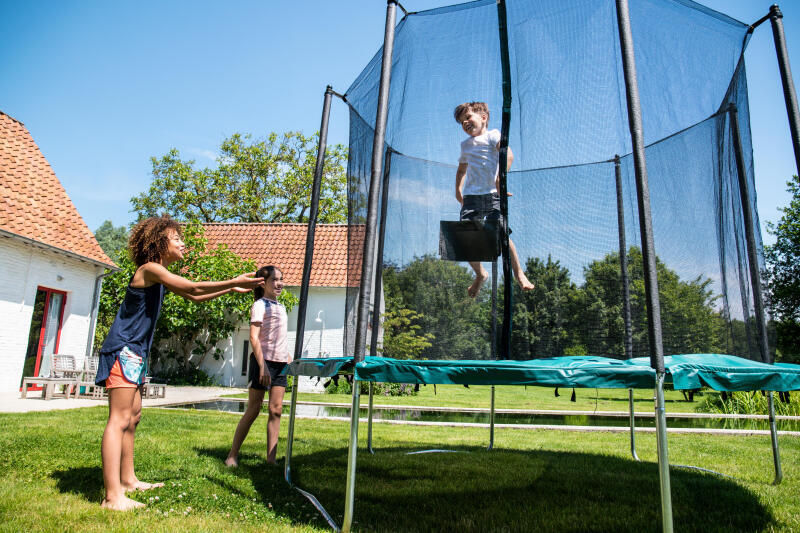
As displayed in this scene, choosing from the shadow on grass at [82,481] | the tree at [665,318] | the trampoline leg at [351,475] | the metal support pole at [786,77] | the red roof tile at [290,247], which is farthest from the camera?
the red roof tile at [290,247]

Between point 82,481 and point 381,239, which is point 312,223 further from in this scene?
point 82,481

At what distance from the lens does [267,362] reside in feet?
10.9

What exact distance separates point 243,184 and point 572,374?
2268 cm

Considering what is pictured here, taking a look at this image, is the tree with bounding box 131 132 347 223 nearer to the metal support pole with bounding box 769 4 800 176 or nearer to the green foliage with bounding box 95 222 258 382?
the green foliage with bounding box 95 222 258 382

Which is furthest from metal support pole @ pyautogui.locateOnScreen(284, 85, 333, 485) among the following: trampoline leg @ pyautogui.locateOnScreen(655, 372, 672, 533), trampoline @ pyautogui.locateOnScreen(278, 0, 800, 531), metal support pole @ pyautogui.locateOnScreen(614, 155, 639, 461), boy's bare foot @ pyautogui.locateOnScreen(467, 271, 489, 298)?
trampoline leg @ pyautogui.locateOnScreen(655, 372, 672, 533)

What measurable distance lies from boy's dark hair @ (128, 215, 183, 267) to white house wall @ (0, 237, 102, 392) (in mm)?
7870

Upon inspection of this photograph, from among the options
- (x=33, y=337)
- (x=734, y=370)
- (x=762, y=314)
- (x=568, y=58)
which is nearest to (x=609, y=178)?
(x=568, y=58)

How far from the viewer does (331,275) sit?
47.1 feet

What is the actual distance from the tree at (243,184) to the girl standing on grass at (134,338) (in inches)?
788

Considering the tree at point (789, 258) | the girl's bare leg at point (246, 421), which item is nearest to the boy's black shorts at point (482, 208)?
the girl's bare leg at point (246, 421)

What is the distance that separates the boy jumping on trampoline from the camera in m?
3.41

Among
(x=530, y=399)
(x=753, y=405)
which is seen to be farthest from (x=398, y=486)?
(x=530, y=399)

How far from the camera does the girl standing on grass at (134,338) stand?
2258 millimetres

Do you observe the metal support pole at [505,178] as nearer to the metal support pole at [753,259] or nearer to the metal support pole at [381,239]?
the metal support pole at [381,239]
